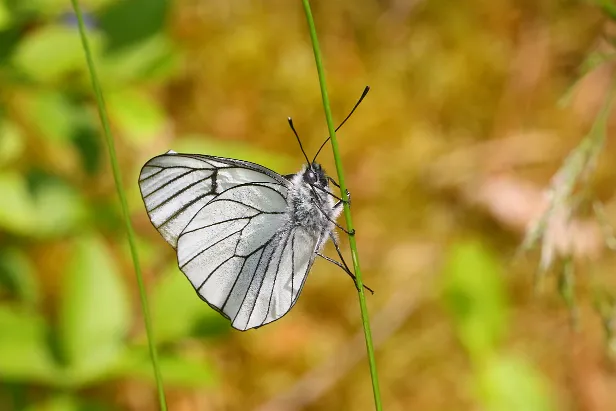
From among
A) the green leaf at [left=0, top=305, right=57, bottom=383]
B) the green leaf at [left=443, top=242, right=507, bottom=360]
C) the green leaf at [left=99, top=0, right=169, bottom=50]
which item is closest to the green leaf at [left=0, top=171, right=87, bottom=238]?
the green leaf at [left=0, top=305, right=57, bottom=383]

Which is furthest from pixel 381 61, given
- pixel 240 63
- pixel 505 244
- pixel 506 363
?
pixel 506 363

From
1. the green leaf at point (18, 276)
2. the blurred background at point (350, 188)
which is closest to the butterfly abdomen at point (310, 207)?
the blurred background at point (350, 188)

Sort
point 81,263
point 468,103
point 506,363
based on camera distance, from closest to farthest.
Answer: point 81,263, point 506,363, point 468,103

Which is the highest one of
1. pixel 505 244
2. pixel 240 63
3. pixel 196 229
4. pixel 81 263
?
pixel 240 63

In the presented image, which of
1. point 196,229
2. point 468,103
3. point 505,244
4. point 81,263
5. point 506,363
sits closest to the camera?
point 196,229

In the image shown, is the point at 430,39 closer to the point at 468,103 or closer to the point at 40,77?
the point at 468,103

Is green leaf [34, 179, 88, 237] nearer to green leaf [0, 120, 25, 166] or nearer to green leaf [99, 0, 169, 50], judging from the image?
green leaf [0, 120, 25, 166]

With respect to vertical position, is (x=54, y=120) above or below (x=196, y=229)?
above

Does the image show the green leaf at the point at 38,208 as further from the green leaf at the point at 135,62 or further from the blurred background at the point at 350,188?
the green leaf at the point at 135,62
